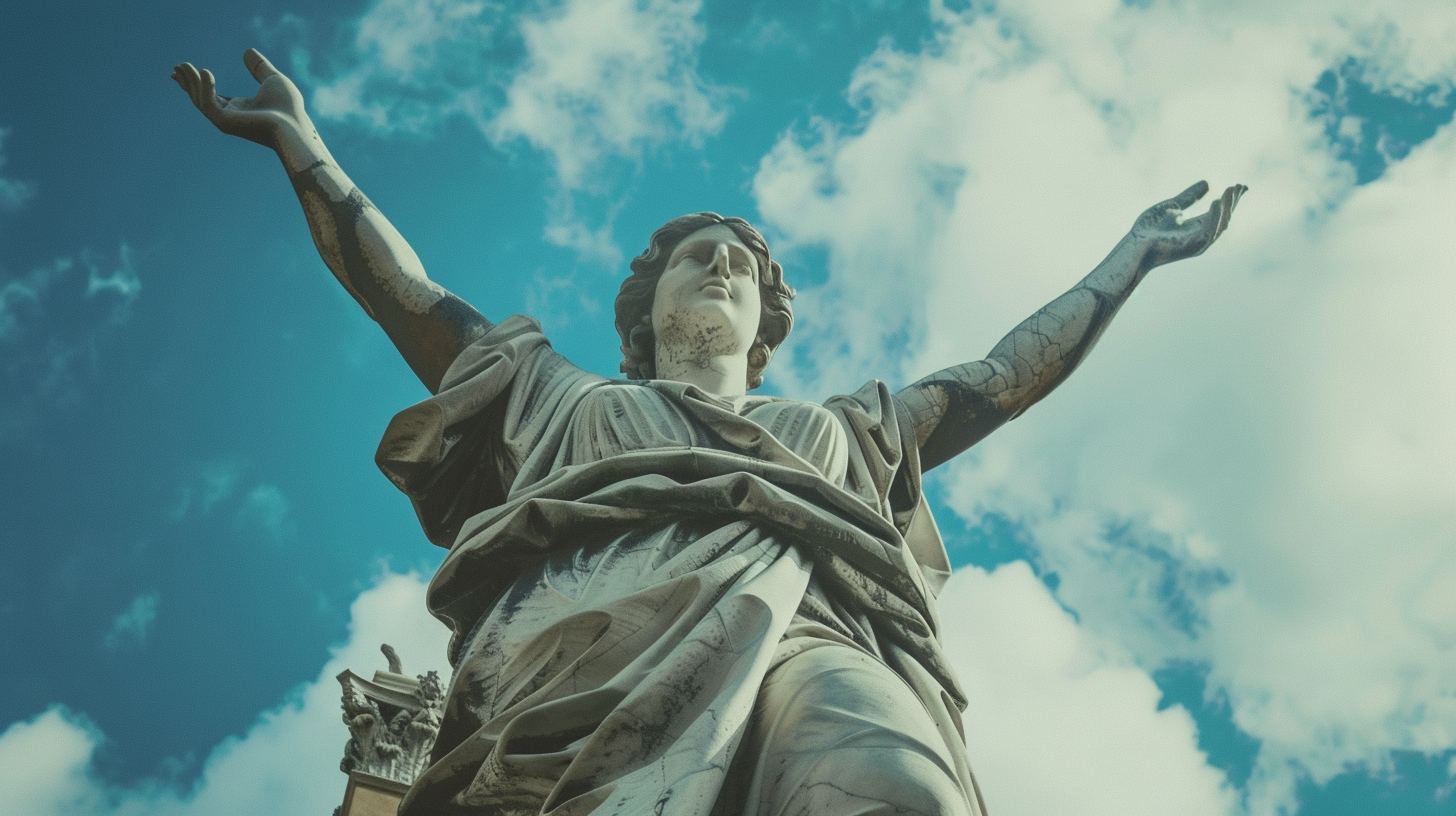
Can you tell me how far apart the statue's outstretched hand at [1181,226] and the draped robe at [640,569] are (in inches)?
95.9

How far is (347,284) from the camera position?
8.38 metres

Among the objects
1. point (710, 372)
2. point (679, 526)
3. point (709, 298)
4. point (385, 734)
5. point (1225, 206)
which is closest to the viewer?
point (679, 526)

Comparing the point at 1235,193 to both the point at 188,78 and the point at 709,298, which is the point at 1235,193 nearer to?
the point at 709,298

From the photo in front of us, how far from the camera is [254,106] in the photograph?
29.2 ft

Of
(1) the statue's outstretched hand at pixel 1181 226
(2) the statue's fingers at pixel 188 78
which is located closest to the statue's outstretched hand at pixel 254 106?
(2) the statue's fingers at pixel 188 78

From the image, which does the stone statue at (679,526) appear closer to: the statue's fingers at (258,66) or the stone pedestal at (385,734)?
the statue's fingers at (258,66)

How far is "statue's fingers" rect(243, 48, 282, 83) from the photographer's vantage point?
9.14m

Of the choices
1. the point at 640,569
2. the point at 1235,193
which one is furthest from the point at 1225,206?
the point at 640,569

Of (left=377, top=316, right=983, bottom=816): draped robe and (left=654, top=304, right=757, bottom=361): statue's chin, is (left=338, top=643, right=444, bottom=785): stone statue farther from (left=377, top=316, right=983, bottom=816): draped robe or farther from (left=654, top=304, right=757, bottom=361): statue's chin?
(left=654, top=304, right=757, bottom=361): statue's chin

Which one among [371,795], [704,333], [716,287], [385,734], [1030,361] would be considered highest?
[1030,361]

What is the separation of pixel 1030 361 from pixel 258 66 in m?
4.86

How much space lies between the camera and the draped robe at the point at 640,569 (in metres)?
4.64

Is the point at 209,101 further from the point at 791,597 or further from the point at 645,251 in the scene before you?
the point at 791,597

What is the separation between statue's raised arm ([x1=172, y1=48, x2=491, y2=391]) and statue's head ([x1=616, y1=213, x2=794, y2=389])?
2.99ft
